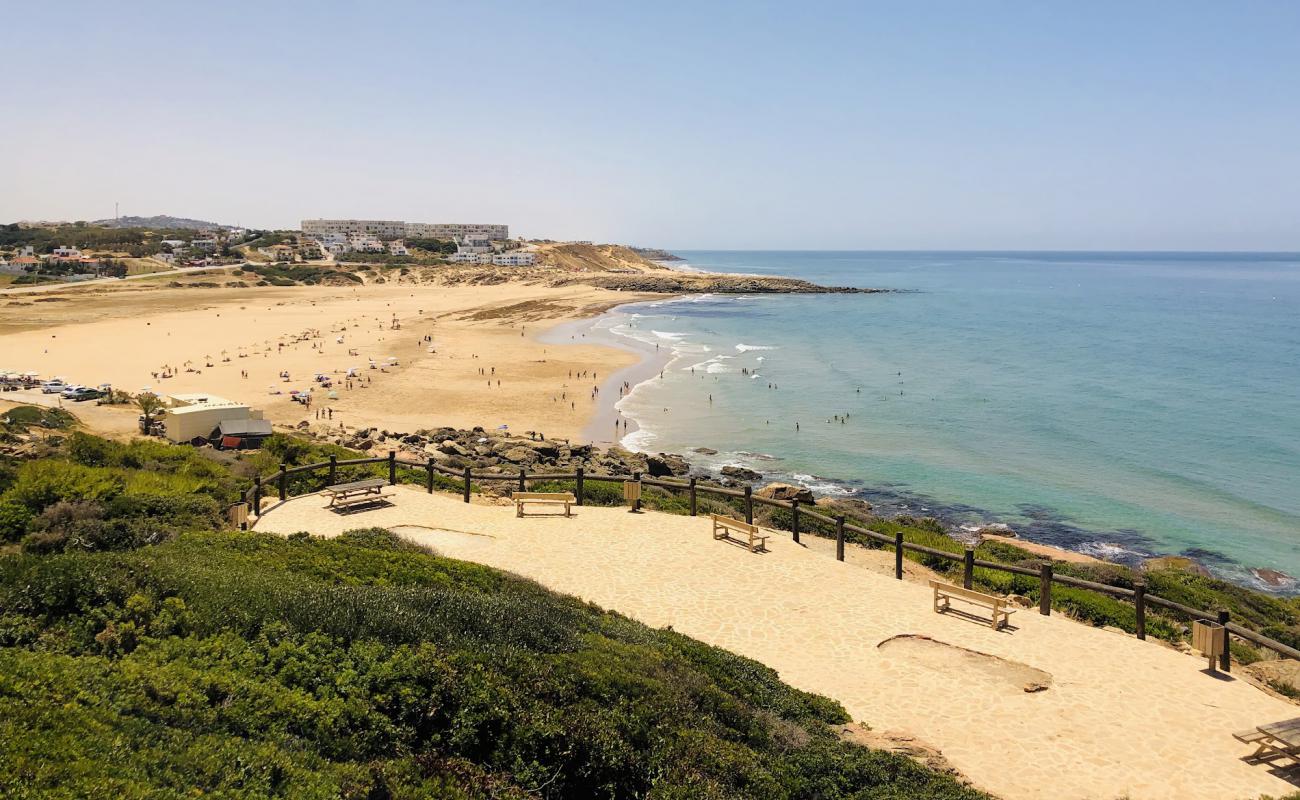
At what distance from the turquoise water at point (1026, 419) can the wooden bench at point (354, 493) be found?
1531 centimetres

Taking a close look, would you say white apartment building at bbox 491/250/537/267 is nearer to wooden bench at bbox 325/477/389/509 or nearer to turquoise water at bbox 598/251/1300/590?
turquoise water at bbox 598/251/1300/590

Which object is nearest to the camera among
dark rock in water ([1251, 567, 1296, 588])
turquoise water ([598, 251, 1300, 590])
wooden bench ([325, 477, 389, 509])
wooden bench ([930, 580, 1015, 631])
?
wooden bench ([930, 580, 1015, 631])

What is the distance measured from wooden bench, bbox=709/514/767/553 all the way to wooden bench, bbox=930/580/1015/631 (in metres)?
3.29

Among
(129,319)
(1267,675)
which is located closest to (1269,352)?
(1267,675)

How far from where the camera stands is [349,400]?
1455 inches

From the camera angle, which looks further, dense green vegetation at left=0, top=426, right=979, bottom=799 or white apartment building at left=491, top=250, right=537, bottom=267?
white apartment building at left=491, top=250, right=537, bottom=267

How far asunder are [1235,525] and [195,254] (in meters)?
133

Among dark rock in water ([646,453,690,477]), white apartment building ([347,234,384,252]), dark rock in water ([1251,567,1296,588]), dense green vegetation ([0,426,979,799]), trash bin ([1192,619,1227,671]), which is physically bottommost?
dark rock in water ([1251,567,1296,588])

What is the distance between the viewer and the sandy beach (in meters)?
36.3

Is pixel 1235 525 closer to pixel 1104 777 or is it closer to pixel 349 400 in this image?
pixel 1104 777

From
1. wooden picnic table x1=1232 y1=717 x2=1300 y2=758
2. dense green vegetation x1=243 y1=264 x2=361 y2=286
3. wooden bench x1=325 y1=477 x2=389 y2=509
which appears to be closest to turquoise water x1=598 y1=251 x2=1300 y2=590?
wooden picnic table x1=1232 y1=717 x2=1300 y2=758

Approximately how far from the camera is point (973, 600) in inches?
463

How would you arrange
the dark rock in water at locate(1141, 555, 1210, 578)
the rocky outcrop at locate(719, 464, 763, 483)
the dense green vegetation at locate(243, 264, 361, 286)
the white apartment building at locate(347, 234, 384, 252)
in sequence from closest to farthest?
the dark rock in water at locate(1141, 555, 1210, 578), the rocky outcrop at locate(719, 464, 763, 483), the dense green vegetation at locate(243, 264, 361, 286), the white apartment building at locate(347, 234, 384, 252)

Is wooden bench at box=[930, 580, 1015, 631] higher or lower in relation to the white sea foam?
higher
